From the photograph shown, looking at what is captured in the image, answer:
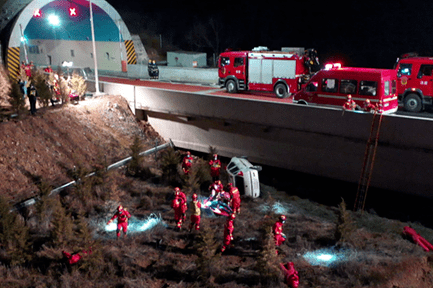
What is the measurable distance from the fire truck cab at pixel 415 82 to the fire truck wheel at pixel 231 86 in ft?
27.5

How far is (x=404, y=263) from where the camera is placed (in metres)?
8.90

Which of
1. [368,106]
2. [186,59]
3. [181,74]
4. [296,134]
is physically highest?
[186,59]

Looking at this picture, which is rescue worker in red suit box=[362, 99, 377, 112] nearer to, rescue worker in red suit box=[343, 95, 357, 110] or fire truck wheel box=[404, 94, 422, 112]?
rescue worker in red suit box=[343, 95, 357, 110]

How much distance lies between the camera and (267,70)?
20406 millimetres

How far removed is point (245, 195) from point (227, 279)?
5701 mm

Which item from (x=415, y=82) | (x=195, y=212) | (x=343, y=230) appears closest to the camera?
(x=343, y=230)

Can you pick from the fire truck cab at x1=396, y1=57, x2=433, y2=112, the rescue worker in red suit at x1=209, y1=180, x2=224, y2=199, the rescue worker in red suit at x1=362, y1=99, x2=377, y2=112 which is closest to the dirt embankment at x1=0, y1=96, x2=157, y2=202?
the rescue worker in red suit at x1=209, y1=180, x2=224, y2=199

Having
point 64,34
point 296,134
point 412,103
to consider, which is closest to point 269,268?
point 296,134

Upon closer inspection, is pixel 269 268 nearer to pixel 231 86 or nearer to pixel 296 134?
pixel 296 134

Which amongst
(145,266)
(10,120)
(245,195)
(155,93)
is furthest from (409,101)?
(10,120)

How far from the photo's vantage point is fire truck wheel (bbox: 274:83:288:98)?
65.7 ft

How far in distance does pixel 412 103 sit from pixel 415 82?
0.93 metres

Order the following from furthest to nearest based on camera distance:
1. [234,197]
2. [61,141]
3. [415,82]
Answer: [415,82]
[61,141]
[234,197]

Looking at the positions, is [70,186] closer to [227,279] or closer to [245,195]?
[245,195]
